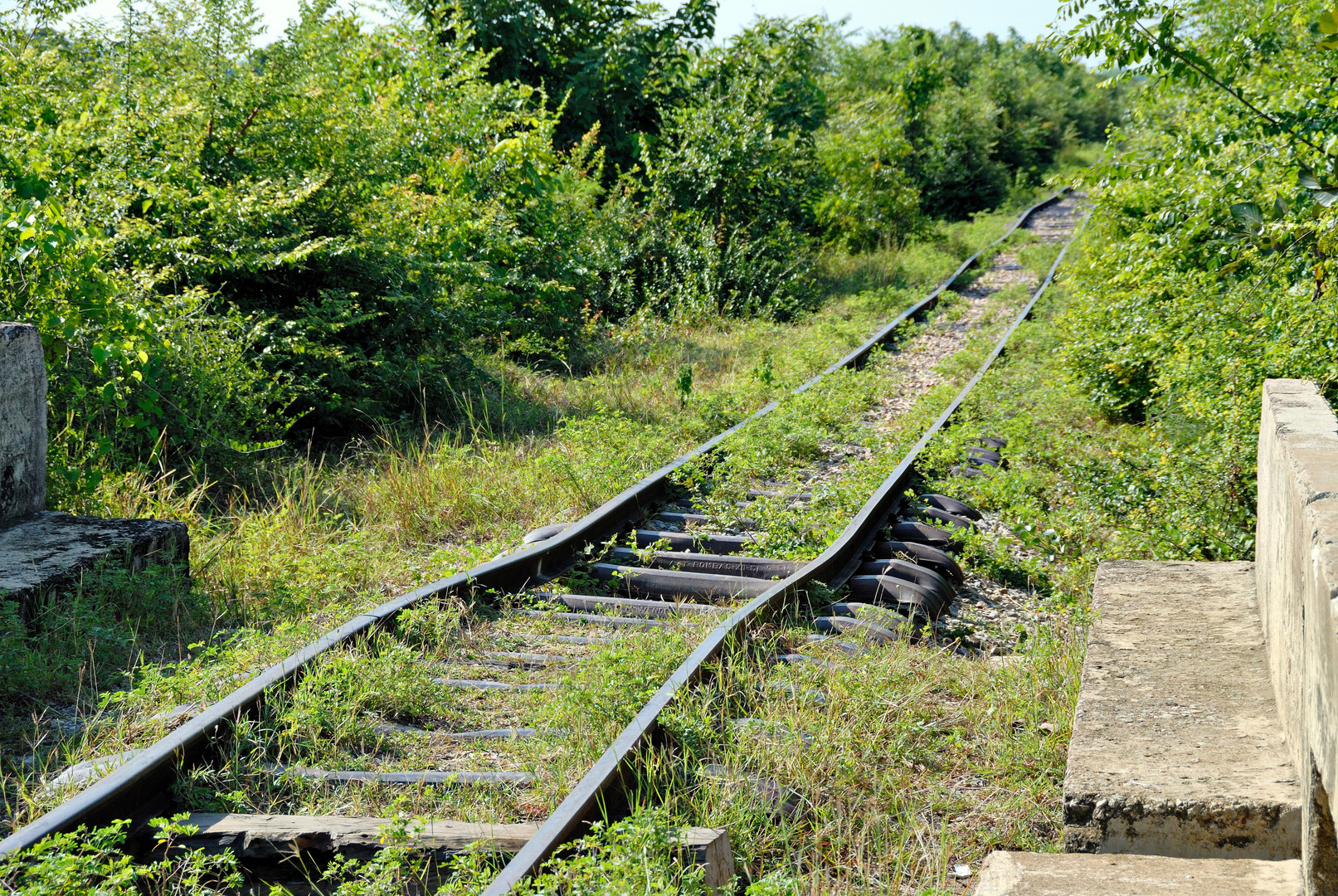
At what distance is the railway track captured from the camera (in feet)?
9.87

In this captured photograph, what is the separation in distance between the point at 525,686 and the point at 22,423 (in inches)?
118

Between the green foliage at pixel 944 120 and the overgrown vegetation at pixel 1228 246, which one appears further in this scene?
the green foliage at pixel 944 120

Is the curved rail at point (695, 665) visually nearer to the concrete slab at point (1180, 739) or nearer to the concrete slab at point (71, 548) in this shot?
the concrete slab at point (1180, 739)

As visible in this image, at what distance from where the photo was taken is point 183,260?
755cm

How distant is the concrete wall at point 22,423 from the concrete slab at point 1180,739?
4.87 meters

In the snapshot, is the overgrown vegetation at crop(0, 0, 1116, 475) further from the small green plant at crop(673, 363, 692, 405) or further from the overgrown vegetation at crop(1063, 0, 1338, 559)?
the overgrown vegetation at crop(1063, 0, 1338, 559)

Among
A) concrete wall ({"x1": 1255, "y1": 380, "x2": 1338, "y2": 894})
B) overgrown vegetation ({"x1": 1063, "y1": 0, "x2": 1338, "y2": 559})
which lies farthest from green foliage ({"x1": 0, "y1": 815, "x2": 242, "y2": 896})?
overgrown vegetation ({"x1": 1063, "y1": 0, "x2": 1338, "y2": 559})

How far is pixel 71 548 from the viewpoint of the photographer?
486 centimetres

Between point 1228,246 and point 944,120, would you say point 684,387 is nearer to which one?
point 1228,246

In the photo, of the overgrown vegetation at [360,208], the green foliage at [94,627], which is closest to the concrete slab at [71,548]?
the green foliage at [94,627]

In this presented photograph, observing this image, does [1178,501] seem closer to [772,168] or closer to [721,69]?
[772,168]

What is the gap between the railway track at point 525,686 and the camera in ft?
9.87

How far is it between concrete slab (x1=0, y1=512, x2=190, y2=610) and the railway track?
1.37 meters

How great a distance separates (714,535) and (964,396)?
3525 millimetres
